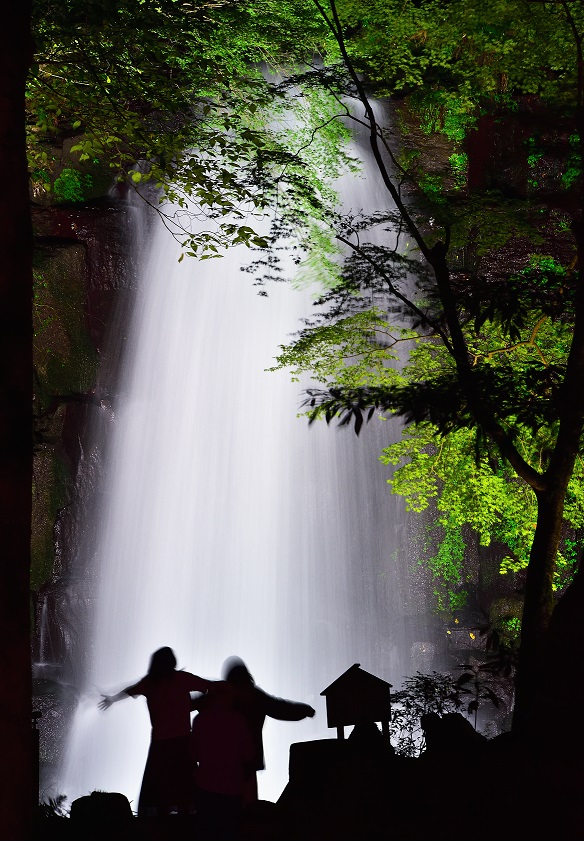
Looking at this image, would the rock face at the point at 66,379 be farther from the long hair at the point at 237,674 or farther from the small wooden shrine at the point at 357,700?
the long hair at the point at 237,674

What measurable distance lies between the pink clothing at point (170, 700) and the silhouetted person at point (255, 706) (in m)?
0.55

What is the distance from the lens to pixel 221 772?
4.07 metres

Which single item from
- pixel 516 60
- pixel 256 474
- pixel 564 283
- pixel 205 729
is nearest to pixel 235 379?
pixel 256 474

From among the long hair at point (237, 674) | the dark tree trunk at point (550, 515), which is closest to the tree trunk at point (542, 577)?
the dark tree trunk at point (550, 515)

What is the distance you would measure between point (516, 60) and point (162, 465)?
37.7 ft

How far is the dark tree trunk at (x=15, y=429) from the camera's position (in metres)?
2.75

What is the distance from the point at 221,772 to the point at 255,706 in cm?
41

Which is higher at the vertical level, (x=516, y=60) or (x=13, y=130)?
(x=516, y=60)

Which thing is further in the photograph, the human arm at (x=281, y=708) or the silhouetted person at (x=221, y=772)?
the human arm at (x=281, y=708)

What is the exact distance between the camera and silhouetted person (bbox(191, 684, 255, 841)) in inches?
161

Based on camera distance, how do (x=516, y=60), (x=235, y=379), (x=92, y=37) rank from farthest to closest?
1. (x=235, y=379)
2. (x=516, y=60)
3. (x=92, y=37)

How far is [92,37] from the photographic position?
337 inches

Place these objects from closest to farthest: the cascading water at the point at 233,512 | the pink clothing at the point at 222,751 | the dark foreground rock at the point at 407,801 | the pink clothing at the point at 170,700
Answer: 1. the dark foreground rock at the point at 407,801
2. the pink clothing at the point at 222,751
3. the pink clothing at the point at 170,700
4. the cascading water at the point at 233,512

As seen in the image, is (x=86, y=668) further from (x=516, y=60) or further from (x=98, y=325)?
(x=516, y=60)
